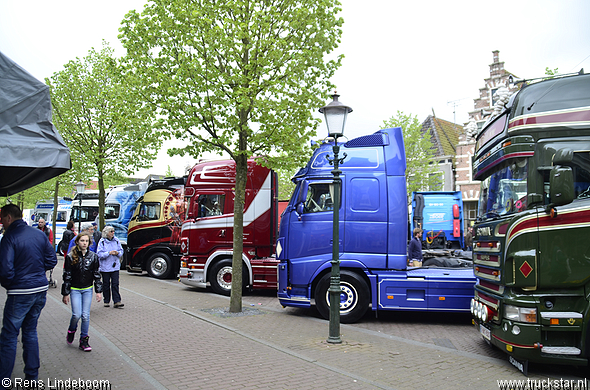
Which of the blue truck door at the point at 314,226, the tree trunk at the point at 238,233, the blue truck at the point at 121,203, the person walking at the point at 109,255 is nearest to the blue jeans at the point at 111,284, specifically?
the person walking at the point at 109,255

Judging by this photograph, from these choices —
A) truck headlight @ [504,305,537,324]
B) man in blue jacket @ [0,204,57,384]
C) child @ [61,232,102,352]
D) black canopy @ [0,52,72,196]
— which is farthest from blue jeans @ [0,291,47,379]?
truck headlight @ [504,305,537,324]

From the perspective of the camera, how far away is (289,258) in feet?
30.8

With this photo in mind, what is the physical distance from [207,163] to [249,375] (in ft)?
29.0

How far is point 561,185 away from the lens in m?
5.14

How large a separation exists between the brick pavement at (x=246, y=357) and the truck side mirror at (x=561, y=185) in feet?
7.27

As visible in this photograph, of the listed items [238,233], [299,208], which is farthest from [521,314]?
[238,233]

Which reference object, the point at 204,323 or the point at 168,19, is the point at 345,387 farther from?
the point at 168,19

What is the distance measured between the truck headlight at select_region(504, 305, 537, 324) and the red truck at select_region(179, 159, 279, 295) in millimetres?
7492

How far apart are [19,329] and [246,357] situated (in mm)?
2853

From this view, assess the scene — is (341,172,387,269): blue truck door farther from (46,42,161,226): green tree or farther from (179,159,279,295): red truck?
(46,42,161,226): green tree

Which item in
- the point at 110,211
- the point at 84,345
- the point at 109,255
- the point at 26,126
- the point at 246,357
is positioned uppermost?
the point at 26,126

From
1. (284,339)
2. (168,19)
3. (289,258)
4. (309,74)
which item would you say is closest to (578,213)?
(284,339)

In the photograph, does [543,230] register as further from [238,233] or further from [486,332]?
[238,233]

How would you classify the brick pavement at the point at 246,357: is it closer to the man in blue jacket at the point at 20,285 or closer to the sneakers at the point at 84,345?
the sneakers at the point at 84,345
